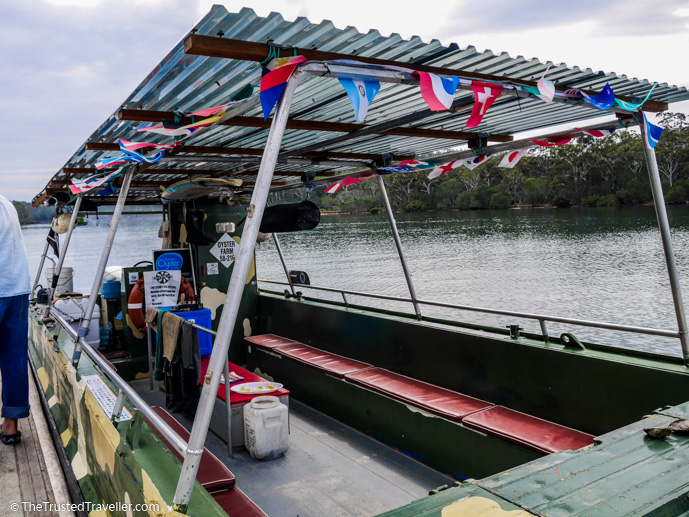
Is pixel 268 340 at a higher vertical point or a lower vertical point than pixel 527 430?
higher

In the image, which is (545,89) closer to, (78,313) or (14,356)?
(14,356)

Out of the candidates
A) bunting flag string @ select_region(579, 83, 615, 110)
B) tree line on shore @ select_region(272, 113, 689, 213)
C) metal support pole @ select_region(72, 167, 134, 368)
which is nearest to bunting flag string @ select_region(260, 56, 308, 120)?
bunting flag string @ select_region(579, 83, 615, 110)

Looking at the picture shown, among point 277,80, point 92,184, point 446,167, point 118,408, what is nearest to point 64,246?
point 92,184

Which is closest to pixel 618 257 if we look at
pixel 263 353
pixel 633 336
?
pixel 633 336

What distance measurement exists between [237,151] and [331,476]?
2.61 metres

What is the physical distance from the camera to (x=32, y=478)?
3.32 metres

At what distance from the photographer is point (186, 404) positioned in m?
4.76

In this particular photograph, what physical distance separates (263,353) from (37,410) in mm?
2401

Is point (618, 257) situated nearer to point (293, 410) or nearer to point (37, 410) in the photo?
point (293, 410)

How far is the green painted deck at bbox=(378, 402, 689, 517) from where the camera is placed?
155 cm

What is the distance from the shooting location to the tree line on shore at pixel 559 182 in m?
36.8

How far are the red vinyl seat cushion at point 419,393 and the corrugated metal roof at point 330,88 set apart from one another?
77.7 inches

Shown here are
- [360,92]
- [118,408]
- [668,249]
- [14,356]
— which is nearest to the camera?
[360,92]

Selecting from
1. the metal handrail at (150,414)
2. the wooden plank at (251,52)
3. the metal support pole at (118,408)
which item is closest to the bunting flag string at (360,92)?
the wooden plank at (251,52)
